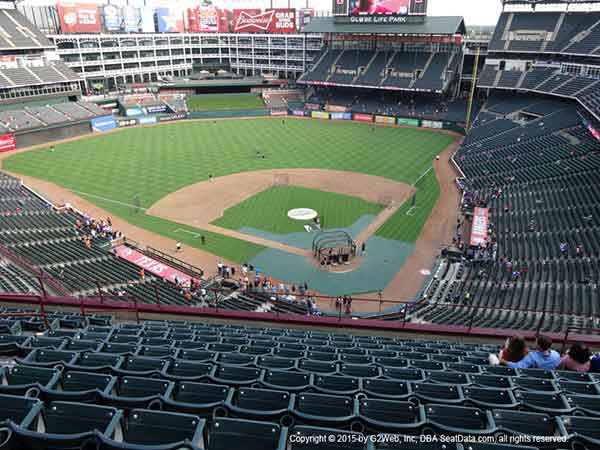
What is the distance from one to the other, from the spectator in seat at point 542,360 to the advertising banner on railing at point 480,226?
23.0 m

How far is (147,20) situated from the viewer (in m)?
98.9

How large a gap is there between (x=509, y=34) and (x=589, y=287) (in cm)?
6361

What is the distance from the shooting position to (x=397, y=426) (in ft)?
19.3

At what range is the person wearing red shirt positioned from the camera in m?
78.0

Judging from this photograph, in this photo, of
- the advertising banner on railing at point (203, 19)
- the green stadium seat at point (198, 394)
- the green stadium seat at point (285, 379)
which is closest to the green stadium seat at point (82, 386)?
the green stadium seat at point (198, 394)

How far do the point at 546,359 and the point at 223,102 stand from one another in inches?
3514

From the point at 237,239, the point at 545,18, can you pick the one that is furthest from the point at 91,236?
the point at 545,18

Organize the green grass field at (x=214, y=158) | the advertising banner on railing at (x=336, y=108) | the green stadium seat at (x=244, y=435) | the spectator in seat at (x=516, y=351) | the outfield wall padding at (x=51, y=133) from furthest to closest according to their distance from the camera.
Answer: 1. the advertising banner on railing at (x=336, y=108)
2. the outfield wall padding at (x=51, y=133)
3. the green grass field at (x=214, y=158)
4. the spectator in seat at (x=516, y=351)
5. the green stadium seat at (x=244, y=435)

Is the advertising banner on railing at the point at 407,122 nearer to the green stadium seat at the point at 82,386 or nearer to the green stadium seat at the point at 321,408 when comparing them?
the green stadium seat at the point at 321,408

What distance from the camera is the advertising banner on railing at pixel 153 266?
27.8 metres

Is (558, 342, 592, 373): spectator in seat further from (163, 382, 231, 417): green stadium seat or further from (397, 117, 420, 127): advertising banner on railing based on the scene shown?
(397, 117, 420, 127): advertising banner on railing

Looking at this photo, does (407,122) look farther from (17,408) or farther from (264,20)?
(17,408)

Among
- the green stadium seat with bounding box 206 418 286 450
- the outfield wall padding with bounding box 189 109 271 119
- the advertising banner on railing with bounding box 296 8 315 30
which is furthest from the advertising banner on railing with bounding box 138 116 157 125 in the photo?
the green stadium seat with bounding box 206 418 286 450

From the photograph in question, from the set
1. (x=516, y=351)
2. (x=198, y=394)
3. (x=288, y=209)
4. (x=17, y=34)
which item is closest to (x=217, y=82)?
(x=17, y=34)
